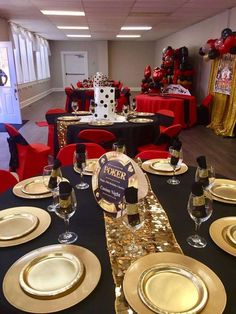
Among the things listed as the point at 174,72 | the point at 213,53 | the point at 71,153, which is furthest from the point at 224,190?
the point at 174,72

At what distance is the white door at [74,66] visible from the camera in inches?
631

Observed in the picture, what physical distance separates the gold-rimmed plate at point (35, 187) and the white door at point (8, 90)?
6155 mm

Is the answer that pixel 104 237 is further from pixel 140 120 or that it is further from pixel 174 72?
pixel 174 72

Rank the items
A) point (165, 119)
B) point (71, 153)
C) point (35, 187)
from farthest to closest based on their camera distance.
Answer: point (165, 119)
point (71, 153)
point (35, 187)

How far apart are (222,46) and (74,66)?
1185 cm

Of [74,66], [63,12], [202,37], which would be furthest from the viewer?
[74,66]

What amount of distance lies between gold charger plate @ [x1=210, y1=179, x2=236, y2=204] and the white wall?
580 cm

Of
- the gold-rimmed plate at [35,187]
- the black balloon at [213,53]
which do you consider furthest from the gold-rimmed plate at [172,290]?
the black balloon at [213,53]

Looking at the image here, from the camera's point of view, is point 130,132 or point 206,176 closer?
point 206,176

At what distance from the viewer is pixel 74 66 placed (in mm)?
16234

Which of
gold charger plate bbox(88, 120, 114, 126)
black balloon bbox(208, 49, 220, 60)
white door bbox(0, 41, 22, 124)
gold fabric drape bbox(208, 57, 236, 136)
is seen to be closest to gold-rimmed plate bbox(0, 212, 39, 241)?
gold charger plate bbox(88, 120, 114, 126)

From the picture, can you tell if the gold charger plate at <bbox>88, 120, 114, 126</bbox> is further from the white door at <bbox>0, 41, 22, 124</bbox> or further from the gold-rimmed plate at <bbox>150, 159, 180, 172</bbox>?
the white door at <bbox>0, 41, 22, 124</bbox>

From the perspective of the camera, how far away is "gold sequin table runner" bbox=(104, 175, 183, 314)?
3.18 feet

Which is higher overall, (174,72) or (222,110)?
(174,72)
